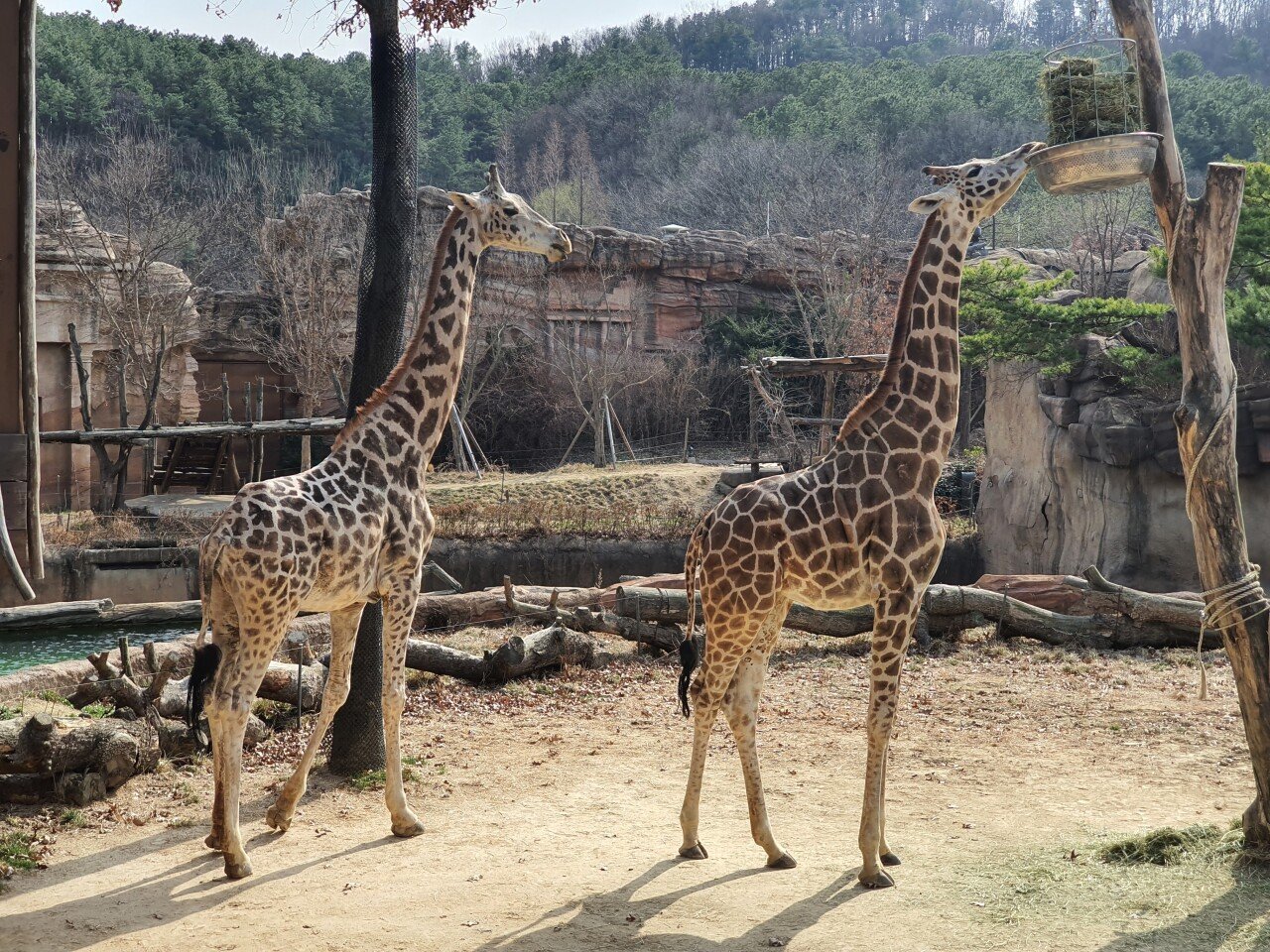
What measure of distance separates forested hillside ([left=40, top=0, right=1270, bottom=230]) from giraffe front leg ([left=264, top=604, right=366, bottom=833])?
30.3 meters

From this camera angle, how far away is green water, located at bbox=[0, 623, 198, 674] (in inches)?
523

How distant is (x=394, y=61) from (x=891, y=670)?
4.69 metres

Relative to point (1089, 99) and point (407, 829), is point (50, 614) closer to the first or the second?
point (407, 829)

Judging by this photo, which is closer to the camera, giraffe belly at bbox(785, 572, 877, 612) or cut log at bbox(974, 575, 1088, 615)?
giraffe belly at bbox(785, 572, 877, 612)

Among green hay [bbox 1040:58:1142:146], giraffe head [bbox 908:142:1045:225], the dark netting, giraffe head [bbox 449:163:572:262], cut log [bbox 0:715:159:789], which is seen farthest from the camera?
the dark netting

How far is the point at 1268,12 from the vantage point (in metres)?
76.9

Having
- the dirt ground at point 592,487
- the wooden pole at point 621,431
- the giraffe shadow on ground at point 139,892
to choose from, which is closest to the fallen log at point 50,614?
the giraffe shadow on ground at point 139,892

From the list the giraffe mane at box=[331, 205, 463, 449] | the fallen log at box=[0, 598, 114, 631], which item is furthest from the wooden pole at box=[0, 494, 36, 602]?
the fallen log at box=[0, 598, 114, 631]

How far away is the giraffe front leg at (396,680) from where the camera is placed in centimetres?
625

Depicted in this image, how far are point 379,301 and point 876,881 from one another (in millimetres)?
4360

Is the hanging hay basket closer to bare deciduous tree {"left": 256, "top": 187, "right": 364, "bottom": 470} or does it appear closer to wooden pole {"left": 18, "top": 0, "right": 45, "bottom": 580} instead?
wooden pole {"left": 18, "top": 0, "right": 45, "bottom": 580}

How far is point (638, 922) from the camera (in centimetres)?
499

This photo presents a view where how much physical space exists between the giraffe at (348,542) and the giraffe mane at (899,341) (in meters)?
2.17

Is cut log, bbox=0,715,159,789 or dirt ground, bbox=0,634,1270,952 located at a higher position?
cut log, bbox=0,715,159,789
